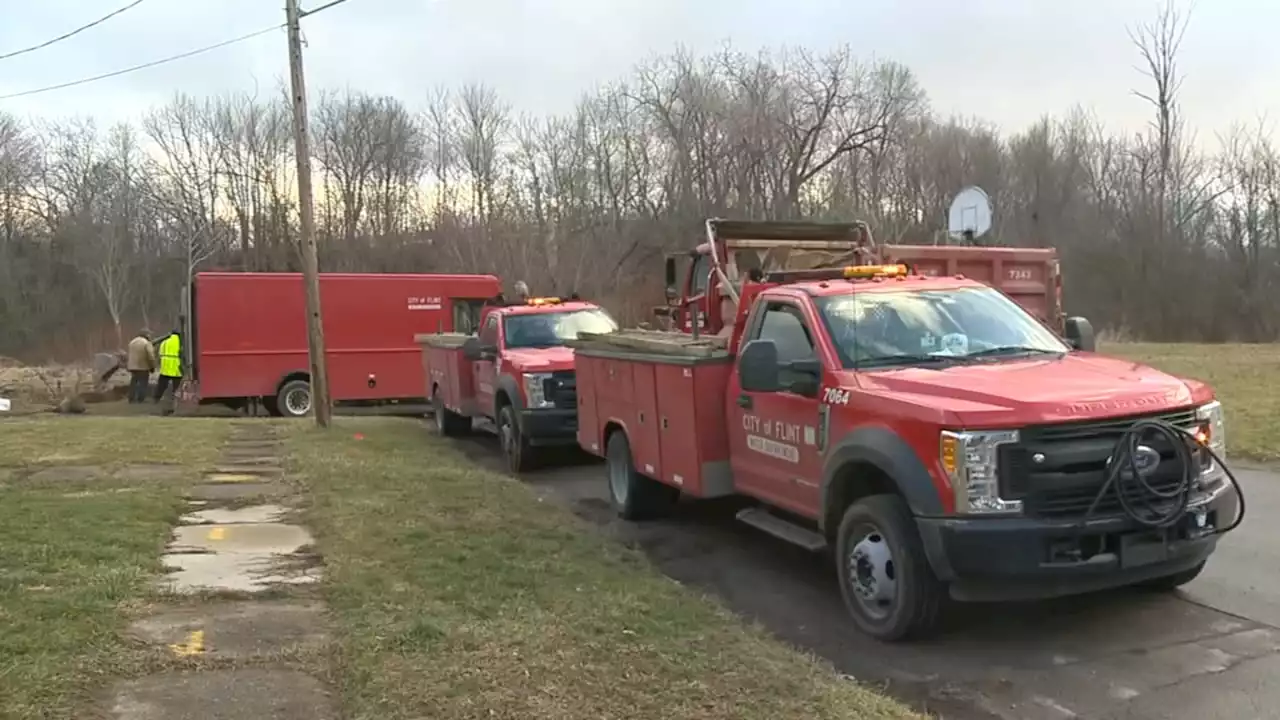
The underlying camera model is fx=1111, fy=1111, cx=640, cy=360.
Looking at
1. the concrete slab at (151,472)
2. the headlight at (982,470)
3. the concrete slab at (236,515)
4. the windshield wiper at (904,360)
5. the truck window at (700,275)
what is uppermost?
the truck window at (700,275)

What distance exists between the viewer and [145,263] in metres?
53.0

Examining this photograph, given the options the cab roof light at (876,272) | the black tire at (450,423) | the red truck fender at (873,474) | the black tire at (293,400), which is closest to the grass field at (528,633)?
the red truck fender at (873,474)

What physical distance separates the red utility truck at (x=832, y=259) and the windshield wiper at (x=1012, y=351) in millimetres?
6500

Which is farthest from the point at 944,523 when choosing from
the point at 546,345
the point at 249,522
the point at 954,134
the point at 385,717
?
the point at 954,134

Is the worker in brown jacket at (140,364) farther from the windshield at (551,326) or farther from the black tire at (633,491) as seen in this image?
the black tire at (633,491)

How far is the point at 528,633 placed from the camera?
5.23 m

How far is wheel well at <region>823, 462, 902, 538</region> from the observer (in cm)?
594

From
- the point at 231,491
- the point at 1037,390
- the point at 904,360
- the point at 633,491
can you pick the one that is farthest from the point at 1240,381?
the point at 231,491

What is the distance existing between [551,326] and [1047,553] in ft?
32.1

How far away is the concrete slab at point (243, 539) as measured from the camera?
7312mm

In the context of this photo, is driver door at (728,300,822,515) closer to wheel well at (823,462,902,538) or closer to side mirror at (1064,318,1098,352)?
wheel well at (823,462,902,538)

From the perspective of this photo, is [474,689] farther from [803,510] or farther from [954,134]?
[954,134]

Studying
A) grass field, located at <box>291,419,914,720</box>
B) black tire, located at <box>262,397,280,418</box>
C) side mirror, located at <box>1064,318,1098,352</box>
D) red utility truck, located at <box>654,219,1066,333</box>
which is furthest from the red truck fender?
black tire, located at <box>262,397,280,418</box>

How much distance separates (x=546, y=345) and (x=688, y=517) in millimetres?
4951
